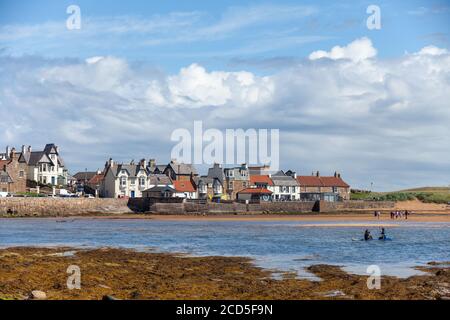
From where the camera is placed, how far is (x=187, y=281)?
→ 28.5 meters

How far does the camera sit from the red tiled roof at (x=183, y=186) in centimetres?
13538

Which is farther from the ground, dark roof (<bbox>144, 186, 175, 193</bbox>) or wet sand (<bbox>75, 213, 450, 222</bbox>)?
dark roof (<bbox>144, 186, 175, 193</bbox>)

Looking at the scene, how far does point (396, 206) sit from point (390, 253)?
10553 centimetres

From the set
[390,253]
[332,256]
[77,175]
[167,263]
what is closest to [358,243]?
[390,253]

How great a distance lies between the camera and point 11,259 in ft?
113

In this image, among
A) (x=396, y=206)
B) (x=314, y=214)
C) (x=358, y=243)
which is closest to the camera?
(x=358, y=243)

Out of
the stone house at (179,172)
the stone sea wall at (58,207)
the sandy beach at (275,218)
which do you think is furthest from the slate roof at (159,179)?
the sandy beach at (275,218)

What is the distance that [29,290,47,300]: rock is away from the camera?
74.4ft

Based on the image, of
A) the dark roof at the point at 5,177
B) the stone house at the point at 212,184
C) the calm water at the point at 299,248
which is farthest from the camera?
the stone house at the point at 212,184

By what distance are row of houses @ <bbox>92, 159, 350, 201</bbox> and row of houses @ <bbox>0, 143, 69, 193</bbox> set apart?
8.47 metres
